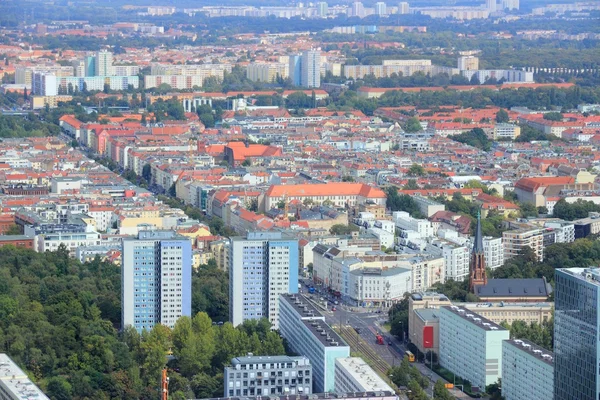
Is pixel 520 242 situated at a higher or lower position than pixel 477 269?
lower

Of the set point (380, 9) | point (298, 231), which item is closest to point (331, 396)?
point (298, 231)

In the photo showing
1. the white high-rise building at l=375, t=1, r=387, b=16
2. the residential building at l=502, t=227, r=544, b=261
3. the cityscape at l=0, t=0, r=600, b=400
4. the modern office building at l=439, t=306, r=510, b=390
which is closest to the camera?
the cityscape at l=0, t=0, r=600, b=400

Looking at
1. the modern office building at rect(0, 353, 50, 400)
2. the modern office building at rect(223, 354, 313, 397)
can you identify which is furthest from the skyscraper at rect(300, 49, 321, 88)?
the modern office building at rect(0, 353, 50, 400)

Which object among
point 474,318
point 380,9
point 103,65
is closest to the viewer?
point 474,318

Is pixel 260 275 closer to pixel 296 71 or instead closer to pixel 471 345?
pixel 471 345

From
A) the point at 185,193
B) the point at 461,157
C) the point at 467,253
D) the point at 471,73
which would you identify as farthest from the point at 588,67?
the point at 467,253

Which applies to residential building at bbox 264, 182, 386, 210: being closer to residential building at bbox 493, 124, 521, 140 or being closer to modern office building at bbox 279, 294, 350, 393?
modern office building at bbox 279, 294, 350, 393
